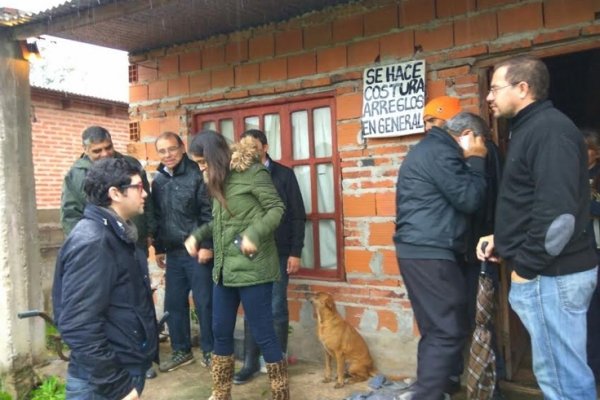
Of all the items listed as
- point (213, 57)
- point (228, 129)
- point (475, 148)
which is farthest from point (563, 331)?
point (213, 57)

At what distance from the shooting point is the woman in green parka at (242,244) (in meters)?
3.59

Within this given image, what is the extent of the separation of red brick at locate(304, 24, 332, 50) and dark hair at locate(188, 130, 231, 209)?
5.25ft

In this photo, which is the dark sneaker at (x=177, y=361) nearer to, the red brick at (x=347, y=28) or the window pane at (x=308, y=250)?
the window pane at (x=308, y=250)

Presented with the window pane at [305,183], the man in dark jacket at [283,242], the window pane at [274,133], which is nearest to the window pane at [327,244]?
the window pane at [305,183]

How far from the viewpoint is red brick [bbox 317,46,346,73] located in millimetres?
4672

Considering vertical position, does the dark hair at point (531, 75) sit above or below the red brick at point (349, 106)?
below

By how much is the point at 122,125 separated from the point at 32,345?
391 inches

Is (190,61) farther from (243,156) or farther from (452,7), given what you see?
(452,7)

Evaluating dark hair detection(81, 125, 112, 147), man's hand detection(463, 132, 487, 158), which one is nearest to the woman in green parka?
dark hair detection(81, 125, 112, 147)

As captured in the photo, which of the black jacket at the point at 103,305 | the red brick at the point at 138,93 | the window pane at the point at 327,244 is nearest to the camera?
the black jacket at the point at 103,305

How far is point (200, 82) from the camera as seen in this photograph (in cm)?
554

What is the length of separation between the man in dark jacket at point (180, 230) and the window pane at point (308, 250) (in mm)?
934

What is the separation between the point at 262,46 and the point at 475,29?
193 cm

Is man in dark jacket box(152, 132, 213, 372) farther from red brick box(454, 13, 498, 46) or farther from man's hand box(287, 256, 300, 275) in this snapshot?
red brick box(454, 13, 498, 46)
